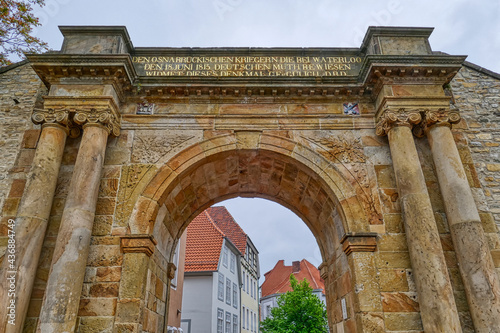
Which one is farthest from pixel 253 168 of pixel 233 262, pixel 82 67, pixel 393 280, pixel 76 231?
pixel 233 262

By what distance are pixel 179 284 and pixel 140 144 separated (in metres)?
9.40

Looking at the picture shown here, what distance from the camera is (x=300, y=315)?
69.2 feet

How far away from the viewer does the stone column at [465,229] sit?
5309 millimetres

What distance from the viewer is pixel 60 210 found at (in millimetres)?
6402

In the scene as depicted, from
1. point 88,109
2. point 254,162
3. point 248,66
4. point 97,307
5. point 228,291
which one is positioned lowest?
point 97,307

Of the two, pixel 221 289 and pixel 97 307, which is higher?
pixel 221 289

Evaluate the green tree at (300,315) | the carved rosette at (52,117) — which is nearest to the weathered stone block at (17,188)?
the carved rosette at (52,117)

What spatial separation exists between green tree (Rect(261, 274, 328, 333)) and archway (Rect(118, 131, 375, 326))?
45.6 ft

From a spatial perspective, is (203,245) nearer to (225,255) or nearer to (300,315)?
(225,255)

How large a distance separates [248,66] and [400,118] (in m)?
3.24

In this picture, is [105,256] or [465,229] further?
[105,256]

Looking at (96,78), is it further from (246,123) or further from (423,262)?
(423,262)

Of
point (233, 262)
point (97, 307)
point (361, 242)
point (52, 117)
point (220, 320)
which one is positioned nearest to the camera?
point (97, 307)

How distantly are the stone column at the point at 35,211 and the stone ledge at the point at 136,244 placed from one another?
4.15ft
